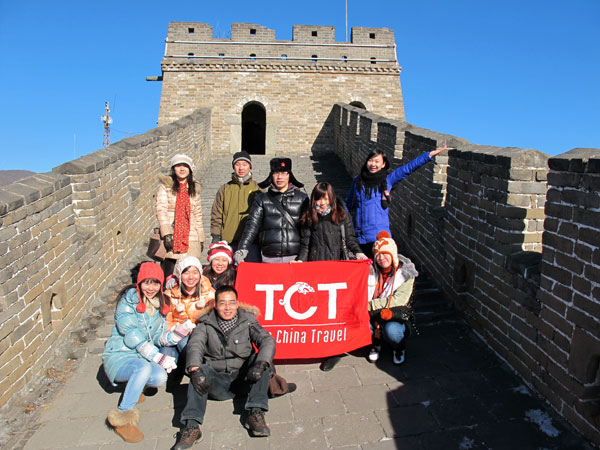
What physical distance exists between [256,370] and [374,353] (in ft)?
5.32

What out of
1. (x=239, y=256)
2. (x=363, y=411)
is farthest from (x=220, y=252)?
(x=363, y=411)

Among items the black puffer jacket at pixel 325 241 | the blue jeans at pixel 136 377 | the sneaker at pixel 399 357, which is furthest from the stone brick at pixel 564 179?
the blue jeans at pixel 136 377

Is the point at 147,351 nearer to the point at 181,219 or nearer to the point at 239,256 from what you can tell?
the point at 239,256

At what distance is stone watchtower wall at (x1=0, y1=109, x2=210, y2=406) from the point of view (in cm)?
468

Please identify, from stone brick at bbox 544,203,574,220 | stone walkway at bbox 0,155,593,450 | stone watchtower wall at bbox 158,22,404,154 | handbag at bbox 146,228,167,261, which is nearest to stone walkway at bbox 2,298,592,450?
stone walkway at bbox 0,155,593,450

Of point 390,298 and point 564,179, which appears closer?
point 564,179

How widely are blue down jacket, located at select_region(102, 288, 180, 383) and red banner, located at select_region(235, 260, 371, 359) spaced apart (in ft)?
3.19

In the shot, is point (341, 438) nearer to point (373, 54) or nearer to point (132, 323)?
point (132, 323)

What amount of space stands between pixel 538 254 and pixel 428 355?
1.54 metres

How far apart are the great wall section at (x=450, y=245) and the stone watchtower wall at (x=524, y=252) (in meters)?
0.01

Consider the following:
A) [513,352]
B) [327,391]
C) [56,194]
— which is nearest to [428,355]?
[513,352]

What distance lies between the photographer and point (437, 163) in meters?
7.12

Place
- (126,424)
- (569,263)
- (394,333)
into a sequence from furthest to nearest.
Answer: (394,333)
(126,424)
(569,263)

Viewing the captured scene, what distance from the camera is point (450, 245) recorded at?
A: 652 cm
